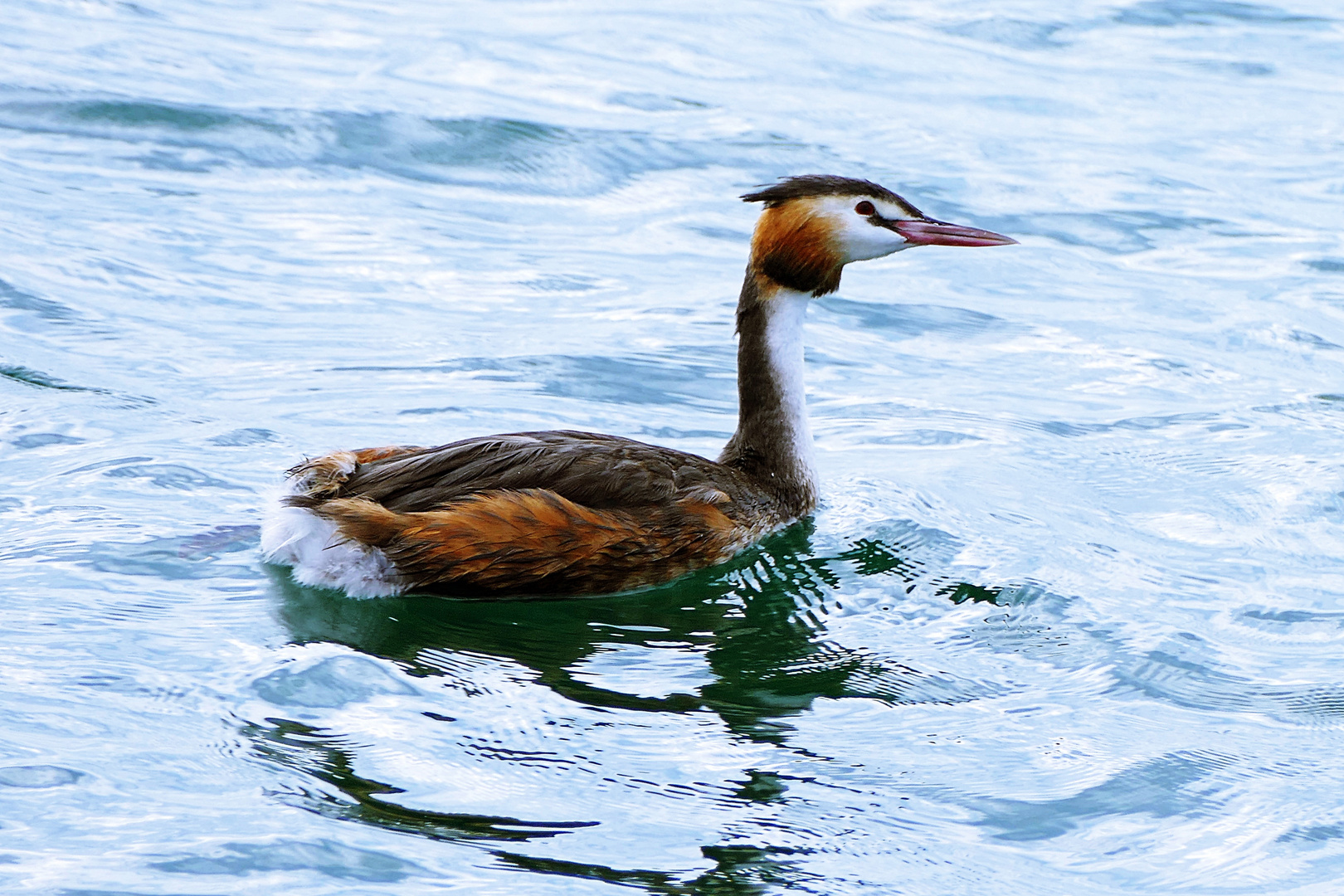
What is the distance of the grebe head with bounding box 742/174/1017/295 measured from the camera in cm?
624

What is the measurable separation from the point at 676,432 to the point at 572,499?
178 centimetres

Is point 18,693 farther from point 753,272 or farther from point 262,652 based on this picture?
point 753,272

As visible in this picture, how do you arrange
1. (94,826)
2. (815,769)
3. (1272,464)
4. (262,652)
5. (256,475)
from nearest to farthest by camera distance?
(94,826)
(815,769)
(262,652)
(256,475)
(1272,464)

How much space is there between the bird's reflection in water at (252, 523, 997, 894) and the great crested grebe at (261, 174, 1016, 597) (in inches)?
3.9

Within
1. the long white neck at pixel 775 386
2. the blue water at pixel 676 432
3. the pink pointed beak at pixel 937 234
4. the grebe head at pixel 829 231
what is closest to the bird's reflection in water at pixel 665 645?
the blue water at pixel 676 432

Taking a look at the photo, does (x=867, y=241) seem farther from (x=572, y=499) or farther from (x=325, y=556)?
(x=325, y=556)

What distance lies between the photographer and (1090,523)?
21.6ft

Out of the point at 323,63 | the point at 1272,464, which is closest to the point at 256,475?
the point at 1272,464

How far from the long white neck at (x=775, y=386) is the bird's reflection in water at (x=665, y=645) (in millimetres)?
324

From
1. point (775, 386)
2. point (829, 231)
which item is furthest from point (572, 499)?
point (829, 231)

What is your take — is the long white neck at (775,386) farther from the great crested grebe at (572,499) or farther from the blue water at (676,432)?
the blue water at (676,432)

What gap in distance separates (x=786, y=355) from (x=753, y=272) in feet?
1.05

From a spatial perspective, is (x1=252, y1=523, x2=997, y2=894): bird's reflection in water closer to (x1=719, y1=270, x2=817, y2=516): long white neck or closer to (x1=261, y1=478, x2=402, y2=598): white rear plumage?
(x1=261, y1=478, x2=402, y2=598): white rear plumage

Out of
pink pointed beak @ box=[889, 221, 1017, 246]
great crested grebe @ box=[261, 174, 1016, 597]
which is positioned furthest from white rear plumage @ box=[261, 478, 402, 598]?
pink pointed beak @ box=[889, 221, 1017, 246]
